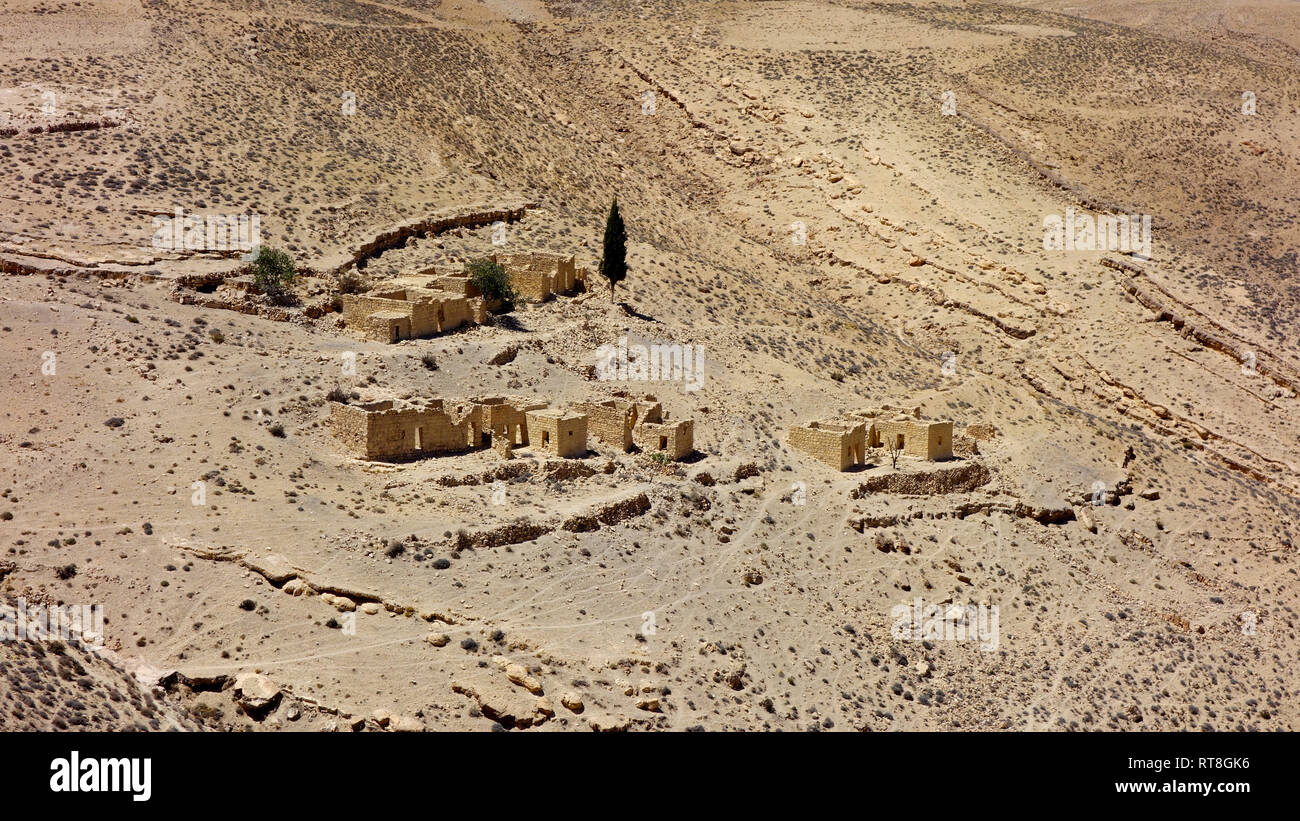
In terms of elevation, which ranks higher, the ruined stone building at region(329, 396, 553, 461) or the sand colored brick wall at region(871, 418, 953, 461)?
the ruined stone building at region(329, 396, 553, 461)

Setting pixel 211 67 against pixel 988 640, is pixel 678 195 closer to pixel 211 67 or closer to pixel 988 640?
pixel 211 67

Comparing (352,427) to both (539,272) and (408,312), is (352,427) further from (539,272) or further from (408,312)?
(539,272)

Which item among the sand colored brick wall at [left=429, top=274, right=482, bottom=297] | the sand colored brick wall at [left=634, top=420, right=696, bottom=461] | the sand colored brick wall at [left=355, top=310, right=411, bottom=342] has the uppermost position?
the sand colored brick wall at [left=429, top=274, right=482, bottom=297]

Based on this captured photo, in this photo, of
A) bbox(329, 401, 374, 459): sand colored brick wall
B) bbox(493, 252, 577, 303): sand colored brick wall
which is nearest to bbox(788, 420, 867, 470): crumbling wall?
bbox(493, 252, 577, 303): sand colored brick wall

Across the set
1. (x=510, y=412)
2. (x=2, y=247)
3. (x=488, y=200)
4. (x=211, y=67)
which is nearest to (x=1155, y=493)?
(x=510, y=412)

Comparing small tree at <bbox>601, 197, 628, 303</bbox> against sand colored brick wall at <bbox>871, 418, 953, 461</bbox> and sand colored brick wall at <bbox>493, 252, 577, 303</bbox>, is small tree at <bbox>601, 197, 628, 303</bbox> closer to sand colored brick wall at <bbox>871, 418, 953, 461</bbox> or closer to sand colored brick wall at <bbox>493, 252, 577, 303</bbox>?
sand colored brick wall at <bbox>493, 252, 577, 303</bbox>

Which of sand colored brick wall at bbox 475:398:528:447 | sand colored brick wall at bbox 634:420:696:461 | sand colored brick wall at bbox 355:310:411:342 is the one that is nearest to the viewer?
sand colored brick wall at bbox 475:398:528:447
